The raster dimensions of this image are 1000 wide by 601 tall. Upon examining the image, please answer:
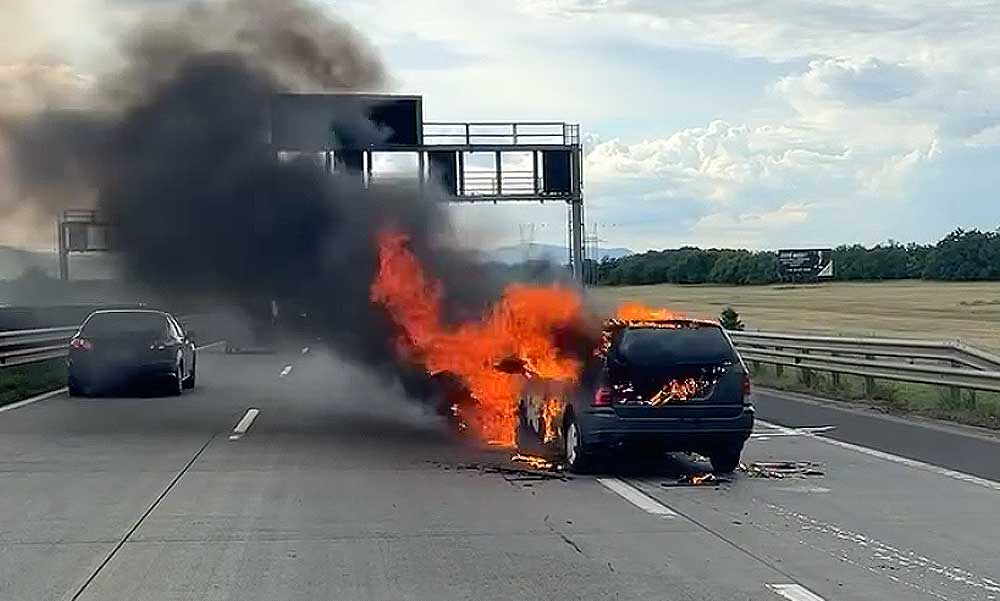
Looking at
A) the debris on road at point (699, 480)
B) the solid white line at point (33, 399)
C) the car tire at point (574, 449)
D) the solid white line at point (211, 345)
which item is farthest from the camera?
the solid white line at point (211, 345)

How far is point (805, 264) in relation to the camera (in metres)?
58.6

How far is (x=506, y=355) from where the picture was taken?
1478 cm

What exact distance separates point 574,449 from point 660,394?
1.02 metres

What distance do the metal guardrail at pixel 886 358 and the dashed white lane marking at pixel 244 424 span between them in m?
9.15

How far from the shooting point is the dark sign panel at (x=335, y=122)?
20.2 meters

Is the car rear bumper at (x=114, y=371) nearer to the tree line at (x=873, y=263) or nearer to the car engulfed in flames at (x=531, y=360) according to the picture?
the car engulfed in flames at (x=531, y=360)

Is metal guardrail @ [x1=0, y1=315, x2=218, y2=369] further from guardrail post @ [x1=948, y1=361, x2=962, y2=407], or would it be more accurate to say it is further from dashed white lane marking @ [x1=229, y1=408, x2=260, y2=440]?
guardrail post @ [x1=948, y1=361, x2=962, y2=407]

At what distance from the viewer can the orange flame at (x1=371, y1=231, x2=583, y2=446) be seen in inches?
542

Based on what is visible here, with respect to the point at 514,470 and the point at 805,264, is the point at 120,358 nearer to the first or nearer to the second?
the point at 514,470

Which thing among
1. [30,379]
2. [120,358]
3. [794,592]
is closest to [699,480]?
[794,592]

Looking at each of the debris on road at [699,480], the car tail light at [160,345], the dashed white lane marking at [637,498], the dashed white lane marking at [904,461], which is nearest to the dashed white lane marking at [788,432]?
the dashed white lane marking at [904,461]

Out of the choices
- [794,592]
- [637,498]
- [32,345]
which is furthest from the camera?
[32,345]

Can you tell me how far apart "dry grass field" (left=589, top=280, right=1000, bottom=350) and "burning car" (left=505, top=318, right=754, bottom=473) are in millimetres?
18327

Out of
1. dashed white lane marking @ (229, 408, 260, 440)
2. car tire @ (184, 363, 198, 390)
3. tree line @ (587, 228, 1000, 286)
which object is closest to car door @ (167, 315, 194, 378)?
car tire @ (184, 363, 198, 390)
